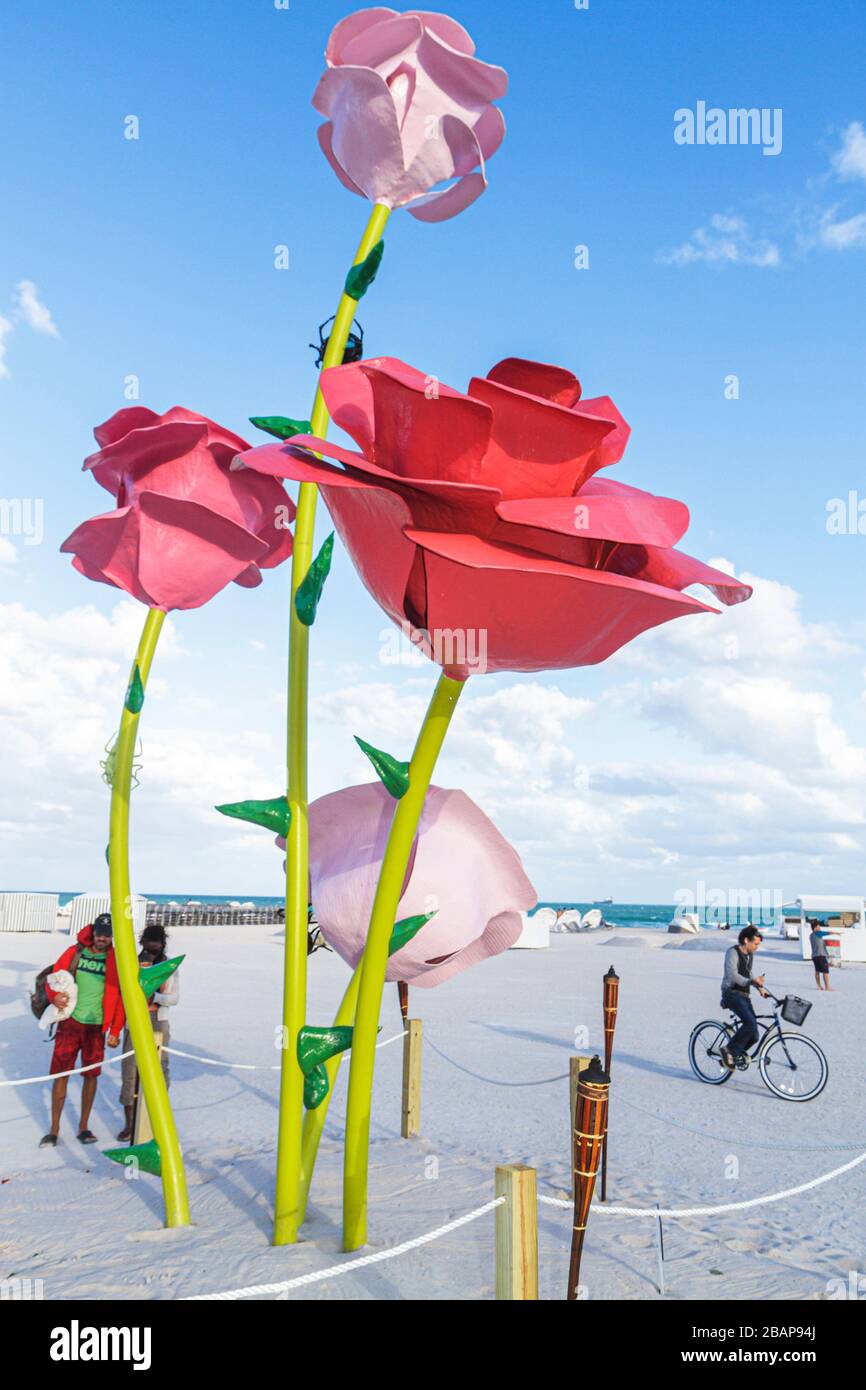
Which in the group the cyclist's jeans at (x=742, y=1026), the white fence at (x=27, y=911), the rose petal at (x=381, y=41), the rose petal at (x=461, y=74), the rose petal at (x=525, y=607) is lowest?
the white fence at (x=27, y=911)

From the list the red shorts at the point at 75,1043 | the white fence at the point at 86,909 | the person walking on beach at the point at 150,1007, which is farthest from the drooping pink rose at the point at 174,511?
the white fence at the point at 86,909

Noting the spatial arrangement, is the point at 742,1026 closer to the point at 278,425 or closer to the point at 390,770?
the point at 390,770

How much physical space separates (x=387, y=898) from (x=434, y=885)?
0.15m

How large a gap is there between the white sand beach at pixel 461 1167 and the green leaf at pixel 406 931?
43.2 inches

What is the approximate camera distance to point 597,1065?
8.30 feet

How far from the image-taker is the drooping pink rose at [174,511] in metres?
2.87

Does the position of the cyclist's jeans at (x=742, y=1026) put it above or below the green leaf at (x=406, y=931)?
Answer: below

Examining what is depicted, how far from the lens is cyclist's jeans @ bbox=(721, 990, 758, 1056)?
28.1 feet

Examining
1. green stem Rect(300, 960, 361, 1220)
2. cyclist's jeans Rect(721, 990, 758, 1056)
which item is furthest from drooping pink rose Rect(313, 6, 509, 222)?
cyclist's jeans Rect(721, 990, 758, 1056)

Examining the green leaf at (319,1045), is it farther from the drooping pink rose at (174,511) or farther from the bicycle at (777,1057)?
the bicycle at (777,1057)

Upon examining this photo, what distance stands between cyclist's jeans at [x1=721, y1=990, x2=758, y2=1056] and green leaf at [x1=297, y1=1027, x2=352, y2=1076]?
6.79 metres

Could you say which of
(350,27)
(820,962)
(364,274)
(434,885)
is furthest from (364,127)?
(820,962)

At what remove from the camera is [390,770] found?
8.02 ft
